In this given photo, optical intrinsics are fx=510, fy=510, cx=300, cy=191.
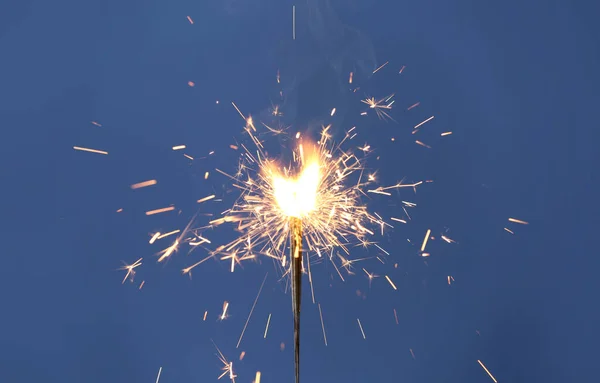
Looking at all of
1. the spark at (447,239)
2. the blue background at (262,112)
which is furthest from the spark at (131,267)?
the spark at (447,239)

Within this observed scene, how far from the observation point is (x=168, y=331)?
12.2ft

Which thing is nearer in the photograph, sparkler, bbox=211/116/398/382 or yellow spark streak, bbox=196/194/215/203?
sparkler, bbox=211/116/398/382

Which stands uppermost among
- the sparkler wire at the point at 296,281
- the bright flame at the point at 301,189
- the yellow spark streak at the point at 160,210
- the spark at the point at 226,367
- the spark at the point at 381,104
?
the spark at the point at 381,104

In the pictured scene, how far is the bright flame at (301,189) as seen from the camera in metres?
3.09

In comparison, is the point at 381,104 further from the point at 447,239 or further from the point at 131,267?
the point at 131,267

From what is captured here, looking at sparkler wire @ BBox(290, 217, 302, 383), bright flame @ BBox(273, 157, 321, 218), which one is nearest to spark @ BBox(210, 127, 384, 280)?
bright flame @ BBox(273, 157, 321, 218)

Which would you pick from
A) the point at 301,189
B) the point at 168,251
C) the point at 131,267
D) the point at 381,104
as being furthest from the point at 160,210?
the point at 381,104

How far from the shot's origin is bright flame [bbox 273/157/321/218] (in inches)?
122

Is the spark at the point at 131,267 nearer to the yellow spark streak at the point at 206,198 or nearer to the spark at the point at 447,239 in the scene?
the yellow spark streak at the point at 206,198

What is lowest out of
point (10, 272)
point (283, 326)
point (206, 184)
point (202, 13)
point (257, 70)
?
point (283, 326)

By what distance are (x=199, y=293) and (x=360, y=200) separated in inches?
53.1

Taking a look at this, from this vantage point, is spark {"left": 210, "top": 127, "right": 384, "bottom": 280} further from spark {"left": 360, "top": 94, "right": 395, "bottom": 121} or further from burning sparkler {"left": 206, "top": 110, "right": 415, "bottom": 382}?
spark {"left": 360, "top": 94, "right": 395, "bottom": 121}

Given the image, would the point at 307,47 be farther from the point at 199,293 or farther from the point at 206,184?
the point at 199,293

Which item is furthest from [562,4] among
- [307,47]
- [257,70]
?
[257,70]
